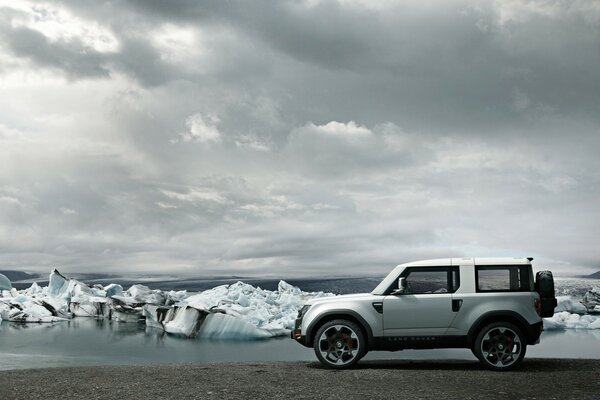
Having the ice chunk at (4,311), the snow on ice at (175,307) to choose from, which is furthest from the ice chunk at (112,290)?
the ice chunk at (4,311)

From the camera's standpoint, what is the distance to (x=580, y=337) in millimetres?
34531

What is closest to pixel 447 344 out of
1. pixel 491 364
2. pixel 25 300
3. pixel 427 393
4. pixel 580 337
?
pixel 491 364

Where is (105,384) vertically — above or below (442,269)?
below

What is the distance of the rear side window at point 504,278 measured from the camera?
10367 millimetres

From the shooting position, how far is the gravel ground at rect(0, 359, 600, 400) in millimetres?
7996

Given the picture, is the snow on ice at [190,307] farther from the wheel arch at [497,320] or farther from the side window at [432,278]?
the wheel arch at [497,320]

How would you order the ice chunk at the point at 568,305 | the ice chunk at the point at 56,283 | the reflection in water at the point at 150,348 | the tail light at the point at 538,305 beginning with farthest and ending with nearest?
the ice chunk at the point at 56,283, the ice chunk at the point at 568,305, the reflection in water at the point at 150,348, the tail light at the point at 538,305

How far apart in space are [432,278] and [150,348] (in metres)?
22.3

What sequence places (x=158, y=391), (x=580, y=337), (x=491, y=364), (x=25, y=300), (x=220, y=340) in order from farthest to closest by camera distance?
(x=25, y=300) < (x=580, y=337) < (x=220, y=340) < (x=491, y=364) < (x=158, y=391)

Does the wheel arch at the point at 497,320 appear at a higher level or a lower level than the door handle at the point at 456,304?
lower

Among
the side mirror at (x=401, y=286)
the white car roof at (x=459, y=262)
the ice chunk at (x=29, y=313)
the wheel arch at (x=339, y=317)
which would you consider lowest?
the ice chunk at (x=29, y=313)

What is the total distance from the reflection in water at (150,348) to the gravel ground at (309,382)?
11.0 m

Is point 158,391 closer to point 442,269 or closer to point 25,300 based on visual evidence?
point 442,269

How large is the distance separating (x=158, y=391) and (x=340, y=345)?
11.0ft
